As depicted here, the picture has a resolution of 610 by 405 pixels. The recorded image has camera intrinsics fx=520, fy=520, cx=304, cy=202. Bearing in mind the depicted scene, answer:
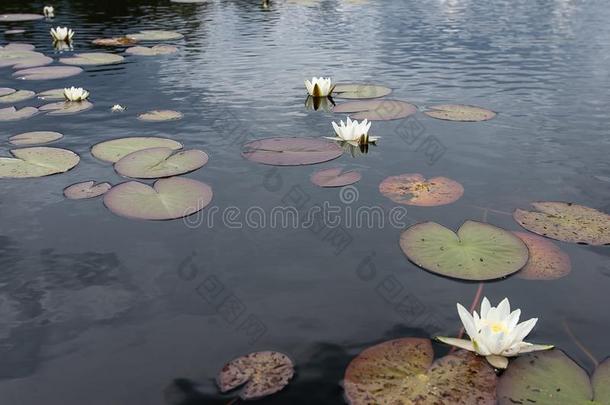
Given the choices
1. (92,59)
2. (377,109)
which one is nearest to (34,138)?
(377,109)

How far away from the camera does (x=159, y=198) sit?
551cm

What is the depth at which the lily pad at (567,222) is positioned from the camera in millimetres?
4688

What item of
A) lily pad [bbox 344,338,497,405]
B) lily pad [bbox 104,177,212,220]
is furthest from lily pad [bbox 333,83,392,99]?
lily pad [bbox 344,338,497,405]

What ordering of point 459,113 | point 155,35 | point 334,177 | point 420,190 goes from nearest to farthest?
point 420,190 < point 334,177 < point 459,113 < point 155,35

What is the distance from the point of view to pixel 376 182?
597 centimetres

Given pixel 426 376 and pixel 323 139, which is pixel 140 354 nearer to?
pixel 426 376

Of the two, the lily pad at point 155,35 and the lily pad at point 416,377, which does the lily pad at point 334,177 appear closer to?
the lily pad at point 416,377

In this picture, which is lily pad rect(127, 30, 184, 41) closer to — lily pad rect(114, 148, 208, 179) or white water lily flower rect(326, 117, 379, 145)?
lily pad rect(114, 148, 208, 179)

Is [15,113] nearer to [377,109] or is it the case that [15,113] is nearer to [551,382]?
[377,109]

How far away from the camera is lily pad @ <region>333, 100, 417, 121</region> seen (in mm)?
8188

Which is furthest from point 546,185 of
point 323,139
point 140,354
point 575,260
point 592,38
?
point 592,38

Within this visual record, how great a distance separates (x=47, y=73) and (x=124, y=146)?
532cm

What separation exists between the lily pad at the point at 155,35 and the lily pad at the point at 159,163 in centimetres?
946

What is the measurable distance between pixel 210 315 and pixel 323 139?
3.93 metres
